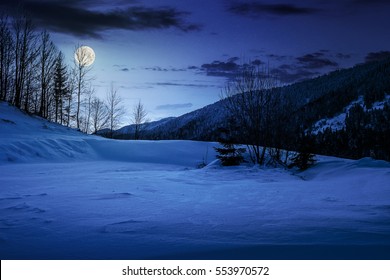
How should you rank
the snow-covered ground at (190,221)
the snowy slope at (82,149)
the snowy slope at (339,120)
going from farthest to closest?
the snowy slope at (339,120) < the snowy slope at (82,149) < the snow-covered ground at (190,221)

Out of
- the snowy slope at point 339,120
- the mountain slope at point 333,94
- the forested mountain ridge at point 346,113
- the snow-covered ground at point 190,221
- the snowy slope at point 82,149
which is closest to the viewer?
the snow-covered ground at point 190,221

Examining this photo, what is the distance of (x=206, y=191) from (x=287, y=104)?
24.5 ft

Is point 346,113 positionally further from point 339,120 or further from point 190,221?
point 190,221

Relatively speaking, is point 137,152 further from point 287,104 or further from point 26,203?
point 26,203

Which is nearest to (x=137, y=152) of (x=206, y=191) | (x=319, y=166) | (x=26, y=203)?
(x=319, y=166)

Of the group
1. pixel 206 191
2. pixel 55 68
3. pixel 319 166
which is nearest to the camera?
pixel 206 191

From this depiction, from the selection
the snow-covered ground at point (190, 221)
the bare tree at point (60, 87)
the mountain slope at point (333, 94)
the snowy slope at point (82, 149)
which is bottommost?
the snow-covered ground at point (190, 221)

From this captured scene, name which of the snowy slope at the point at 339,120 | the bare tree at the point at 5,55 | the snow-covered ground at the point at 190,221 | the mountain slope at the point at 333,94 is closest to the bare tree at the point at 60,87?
the bare tree at the point at 5,55

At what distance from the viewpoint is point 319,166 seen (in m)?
9.59

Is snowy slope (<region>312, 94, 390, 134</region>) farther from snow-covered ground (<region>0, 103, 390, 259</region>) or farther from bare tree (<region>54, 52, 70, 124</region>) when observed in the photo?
snow-covered ground (<region>0, 103, 390, 259</region>)

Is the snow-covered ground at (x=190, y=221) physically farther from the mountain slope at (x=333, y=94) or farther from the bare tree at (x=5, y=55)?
the mountain slope at (x=333, y=94)

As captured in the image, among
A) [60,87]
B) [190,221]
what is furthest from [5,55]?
[190,221]

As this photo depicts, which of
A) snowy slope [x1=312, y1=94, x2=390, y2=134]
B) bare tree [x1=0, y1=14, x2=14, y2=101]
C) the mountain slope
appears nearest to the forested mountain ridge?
the mountain slope
